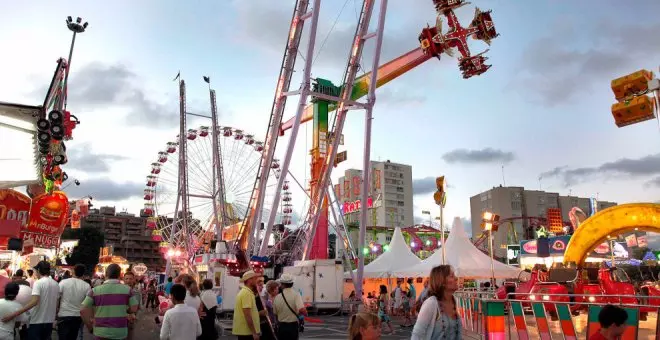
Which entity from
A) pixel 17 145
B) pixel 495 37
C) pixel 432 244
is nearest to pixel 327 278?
pixel 495 37

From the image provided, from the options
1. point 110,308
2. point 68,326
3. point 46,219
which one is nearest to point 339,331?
point 68,326

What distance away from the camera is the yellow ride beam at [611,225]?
658 inches

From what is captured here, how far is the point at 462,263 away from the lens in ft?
81.5

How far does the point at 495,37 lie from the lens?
21578 millimetres

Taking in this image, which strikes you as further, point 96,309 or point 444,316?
point 96,309

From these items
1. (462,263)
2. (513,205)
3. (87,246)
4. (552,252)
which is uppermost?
(513,205)

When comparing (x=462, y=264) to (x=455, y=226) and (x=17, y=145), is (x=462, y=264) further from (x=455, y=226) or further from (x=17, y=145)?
(x=17, y=145)

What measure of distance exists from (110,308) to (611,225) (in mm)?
16746

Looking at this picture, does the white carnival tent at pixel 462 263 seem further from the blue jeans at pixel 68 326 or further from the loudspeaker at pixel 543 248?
the blue jeans at pixel 68 326

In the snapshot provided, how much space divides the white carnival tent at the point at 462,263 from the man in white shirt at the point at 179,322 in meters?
19.3

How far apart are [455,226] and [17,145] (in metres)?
19.4

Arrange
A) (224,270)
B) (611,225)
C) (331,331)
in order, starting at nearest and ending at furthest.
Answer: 1. (331,331)
2. (611,225)
3. (224,270)

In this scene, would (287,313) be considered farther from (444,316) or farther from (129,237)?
(129,237)

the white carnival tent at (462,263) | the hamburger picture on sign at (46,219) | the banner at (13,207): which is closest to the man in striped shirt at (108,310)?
the banner at (13,207)
